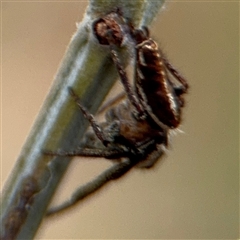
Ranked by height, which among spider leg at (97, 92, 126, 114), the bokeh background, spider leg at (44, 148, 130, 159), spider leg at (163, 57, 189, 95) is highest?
spider leg at (163, 57, 189, 95)

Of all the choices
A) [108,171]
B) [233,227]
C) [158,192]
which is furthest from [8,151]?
[108,171]

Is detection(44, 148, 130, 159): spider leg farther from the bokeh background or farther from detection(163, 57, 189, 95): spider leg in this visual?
the bokeh background

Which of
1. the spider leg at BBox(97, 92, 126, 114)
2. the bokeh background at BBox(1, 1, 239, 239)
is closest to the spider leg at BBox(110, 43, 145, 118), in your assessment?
the spider leg at BBox(97, 92, 126, 114)

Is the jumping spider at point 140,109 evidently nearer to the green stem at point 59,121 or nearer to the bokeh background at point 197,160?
the green stem at point 59,121

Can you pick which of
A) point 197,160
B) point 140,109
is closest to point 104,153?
point 140,109

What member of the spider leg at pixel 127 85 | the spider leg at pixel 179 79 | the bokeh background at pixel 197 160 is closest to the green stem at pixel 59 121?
the spider leg at pixel 127 85

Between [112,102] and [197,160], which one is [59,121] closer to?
[112,102]

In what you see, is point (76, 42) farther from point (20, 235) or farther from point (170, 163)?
point (170, 163)
